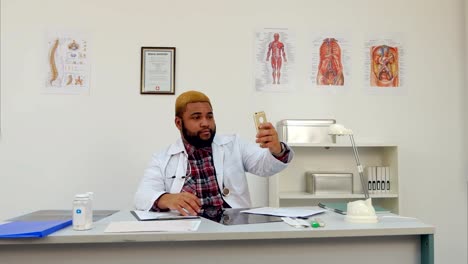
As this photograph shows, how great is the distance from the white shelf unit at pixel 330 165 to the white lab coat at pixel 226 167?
0.57 m

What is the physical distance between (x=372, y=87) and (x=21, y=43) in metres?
2.58

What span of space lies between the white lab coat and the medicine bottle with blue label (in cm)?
65

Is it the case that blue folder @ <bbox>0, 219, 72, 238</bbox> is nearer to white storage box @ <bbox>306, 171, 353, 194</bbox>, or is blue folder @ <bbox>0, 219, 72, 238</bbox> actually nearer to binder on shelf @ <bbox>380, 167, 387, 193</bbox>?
white storage box @ <bbox>306, 171, 353, 194</bbox>

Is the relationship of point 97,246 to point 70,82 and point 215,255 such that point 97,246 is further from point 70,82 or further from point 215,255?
point 70,82

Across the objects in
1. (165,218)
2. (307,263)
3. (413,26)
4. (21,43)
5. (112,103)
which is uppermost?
(413,26)

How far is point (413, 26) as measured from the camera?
3.02 metres

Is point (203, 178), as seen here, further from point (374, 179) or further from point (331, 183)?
point (374, 179)

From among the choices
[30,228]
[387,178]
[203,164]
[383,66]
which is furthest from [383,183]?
[30,228]

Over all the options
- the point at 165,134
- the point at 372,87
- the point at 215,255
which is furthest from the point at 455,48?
the point at 215,255

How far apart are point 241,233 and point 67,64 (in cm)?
215

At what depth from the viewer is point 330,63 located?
295 centimetres

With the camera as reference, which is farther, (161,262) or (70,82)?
(70,82)

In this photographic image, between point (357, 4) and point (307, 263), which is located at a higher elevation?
point (357, 4)

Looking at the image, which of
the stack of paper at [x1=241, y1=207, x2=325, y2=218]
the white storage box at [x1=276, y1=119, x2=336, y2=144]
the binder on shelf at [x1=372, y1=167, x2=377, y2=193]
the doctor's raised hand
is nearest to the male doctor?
the doctor's raised hand
